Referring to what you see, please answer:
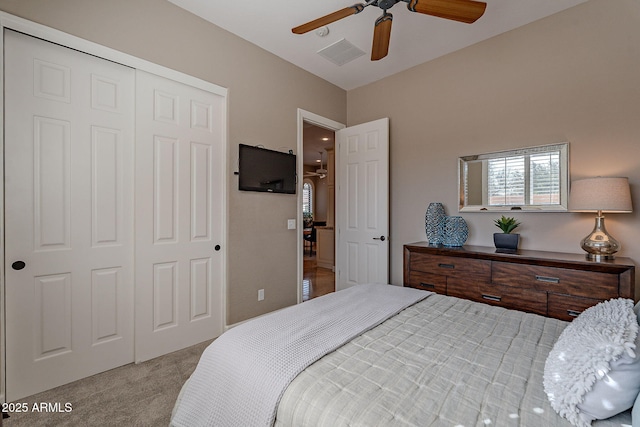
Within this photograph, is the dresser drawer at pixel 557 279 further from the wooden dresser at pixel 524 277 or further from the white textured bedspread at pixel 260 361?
the white textured bedspread at pixel 260 361

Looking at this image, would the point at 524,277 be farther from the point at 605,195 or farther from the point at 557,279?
the point at 605,195

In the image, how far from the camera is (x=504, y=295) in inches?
95.3

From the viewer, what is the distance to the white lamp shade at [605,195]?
2082 millimetres

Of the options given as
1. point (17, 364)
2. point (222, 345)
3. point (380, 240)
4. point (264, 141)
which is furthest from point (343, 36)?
point (17, 364)

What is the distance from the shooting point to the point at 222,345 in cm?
130

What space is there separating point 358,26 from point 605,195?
2.44 m

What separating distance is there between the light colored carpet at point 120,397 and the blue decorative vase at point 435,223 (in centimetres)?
252

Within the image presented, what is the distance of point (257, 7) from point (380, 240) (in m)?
2.67

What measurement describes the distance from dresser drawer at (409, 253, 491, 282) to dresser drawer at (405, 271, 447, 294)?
4 cm

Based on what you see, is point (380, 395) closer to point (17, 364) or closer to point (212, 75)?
point (17, 364)

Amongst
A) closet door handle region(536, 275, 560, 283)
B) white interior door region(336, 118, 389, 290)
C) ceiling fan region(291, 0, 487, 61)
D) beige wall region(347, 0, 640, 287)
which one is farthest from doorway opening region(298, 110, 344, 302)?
closet door handle region(536, 275, 560, 283)

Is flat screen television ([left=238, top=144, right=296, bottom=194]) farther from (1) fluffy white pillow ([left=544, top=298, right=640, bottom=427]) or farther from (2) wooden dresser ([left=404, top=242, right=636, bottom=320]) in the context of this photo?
(1) fluffy white pillow ([left=544, top=298, right=640, bottom=427])

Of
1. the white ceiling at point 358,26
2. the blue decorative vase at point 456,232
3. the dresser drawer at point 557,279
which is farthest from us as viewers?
the blue decorative vase at point 456,232

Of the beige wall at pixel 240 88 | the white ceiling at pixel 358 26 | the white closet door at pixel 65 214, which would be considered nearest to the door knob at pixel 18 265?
the white closet door at pixel 65 214
